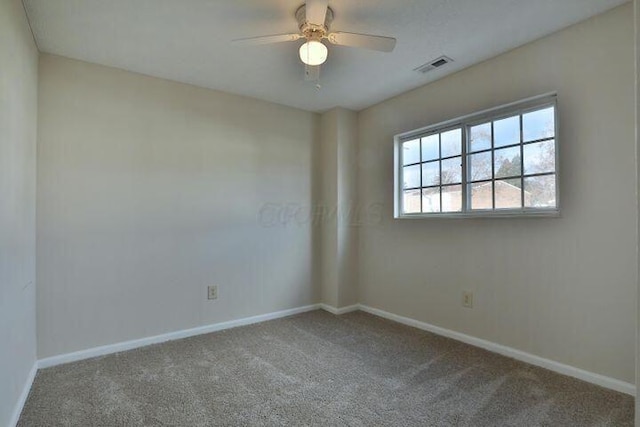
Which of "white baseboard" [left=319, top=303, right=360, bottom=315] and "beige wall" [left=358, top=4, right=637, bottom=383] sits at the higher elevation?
"beige wall" [left=358, top=4, right=637, bottom=383]

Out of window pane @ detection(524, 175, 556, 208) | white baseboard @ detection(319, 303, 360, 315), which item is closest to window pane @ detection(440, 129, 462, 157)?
A: window pane @ detection(524, 175, 556, 208)

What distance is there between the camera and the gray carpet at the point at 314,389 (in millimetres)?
1734

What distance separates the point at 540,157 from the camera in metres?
2.31

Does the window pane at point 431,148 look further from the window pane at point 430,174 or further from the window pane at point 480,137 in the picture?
the window pane at point 480,137

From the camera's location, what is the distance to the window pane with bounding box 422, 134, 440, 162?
3.07 metres

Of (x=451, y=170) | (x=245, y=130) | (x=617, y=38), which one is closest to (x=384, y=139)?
(x=451, y=170)

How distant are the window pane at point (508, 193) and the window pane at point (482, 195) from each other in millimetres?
57

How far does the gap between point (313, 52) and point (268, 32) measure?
1.56 ft

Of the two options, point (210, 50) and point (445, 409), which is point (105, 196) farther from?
point (445, 409)

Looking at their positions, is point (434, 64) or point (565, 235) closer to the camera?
point (565, 235)

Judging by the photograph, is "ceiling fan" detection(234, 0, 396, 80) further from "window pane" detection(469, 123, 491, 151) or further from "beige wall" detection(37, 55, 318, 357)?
"beige wall" detection(37, 55, 318, 357)

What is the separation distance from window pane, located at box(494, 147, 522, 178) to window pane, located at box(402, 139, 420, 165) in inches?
31.5

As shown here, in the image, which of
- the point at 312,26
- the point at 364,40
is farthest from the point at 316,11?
the point at 364,40

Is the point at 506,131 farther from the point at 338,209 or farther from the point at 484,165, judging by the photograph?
the point at 338,209
